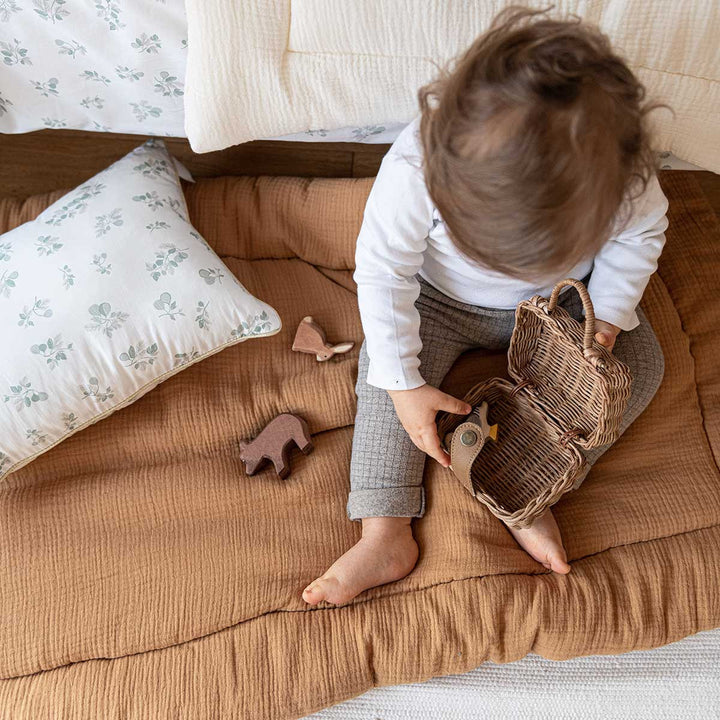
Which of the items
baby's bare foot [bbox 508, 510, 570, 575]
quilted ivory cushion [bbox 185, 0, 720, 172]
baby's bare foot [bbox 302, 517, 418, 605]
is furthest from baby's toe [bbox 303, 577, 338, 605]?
quilted ivory cushion [bbox 185, 0, 720, 172]

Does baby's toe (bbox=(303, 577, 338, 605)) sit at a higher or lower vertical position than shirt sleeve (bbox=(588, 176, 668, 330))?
lower

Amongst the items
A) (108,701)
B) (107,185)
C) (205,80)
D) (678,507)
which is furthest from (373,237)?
(108,701)

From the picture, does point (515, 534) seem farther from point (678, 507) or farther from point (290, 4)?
point (290, 4)

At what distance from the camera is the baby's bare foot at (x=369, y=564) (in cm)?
90

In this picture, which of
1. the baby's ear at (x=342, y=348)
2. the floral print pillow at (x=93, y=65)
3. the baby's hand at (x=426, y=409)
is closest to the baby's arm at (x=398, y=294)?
the baby's hand at (x=426, y=409)

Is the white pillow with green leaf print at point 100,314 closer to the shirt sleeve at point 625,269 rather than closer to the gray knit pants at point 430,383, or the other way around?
the gray knit pants at point 430,383

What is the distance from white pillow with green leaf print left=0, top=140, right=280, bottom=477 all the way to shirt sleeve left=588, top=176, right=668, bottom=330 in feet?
1.47

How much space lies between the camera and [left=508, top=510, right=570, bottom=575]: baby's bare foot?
91 centimetres

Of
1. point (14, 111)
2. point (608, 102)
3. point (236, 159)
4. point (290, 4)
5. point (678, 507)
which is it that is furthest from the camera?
point (236, 159)

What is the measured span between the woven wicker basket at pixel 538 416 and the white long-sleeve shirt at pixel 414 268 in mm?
75

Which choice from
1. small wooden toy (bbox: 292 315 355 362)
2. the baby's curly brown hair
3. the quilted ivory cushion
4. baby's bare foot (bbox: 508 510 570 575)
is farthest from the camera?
small wooden toy (bbox: 292 315 355 362)

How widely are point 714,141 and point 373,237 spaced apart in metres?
0.47

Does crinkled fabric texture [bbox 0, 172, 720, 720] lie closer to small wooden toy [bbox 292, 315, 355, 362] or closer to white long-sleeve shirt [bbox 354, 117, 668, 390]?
small wooden toy [bbox 292, 315, 355, 362]

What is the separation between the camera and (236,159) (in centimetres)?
122
